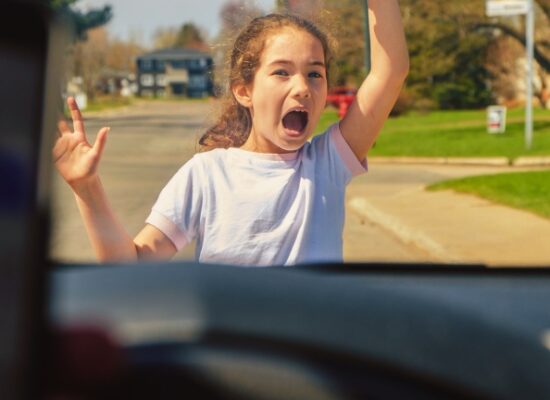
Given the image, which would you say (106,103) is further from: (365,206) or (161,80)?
(365,206)

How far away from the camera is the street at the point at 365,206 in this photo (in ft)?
4.22

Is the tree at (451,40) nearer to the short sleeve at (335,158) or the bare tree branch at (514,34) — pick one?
the bare tree branch at (514,34)

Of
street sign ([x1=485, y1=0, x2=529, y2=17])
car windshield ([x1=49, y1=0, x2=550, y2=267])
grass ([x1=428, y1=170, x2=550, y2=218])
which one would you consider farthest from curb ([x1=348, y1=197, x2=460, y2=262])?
street sign ([x1=485, y1=0, x2=529, y2=17])

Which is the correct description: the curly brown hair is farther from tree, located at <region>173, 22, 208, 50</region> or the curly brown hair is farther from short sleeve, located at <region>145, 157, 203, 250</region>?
tree, located at <region>173, 22, 208, 50</region>

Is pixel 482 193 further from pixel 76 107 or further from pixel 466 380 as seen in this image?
pixel 466 380

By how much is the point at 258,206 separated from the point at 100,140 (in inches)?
13.6

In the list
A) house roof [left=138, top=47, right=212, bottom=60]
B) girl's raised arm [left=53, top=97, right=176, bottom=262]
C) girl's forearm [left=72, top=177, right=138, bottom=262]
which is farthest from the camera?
girl's forearm [left=72, top=177, right=138, bottom=262]

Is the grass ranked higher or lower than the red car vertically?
lower

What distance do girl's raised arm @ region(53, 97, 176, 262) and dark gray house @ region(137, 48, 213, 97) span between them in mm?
87

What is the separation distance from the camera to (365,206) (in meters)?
11.9

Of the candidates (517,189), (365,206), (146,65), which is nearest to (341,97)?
(146,65)

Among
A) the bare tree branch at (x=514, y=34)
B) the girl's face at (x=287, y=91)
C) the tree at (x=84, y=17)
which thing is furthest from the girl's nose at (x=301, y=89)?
the tree at (x=84, y=17)

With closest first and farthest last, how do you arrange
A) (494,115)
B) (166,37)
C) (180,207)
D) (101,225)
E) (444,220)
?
1. (166,37)
2. (101,225)
3. (180,207)
4. (494,115)
5. (444,220)

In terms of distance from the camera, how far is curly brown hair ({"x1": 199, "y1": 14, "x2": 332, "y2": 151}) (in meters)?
1.55
